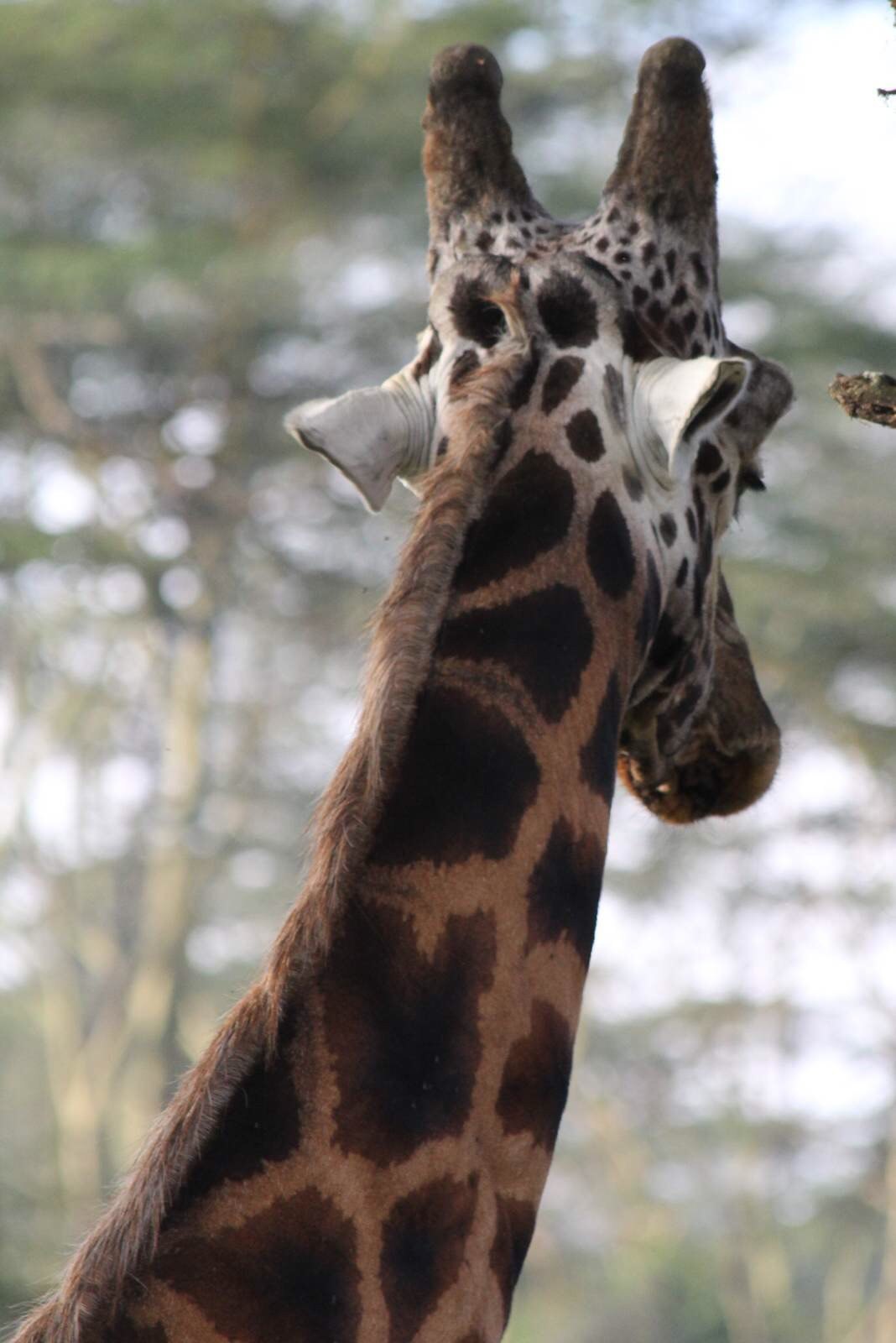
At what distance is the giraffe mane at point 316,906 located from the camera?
5.98ft

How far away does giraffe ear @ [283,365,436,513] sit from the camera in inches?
95.1

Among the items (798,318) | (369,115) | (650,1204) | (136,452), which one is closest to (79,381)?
(136,452)

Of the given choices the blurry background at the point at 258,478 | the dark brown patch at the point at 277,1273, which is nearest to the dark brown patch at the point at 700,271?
the dark brown patch at the point at 277,1273

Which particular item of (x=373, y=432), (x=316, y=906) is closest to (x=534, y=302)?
(x=373, y=432)

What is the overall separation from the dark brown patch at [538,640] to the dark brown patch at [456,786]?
0.20ft

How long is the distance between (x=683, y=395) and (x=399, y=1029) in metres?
0.85

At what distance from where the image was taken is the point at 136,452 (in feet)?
57.9

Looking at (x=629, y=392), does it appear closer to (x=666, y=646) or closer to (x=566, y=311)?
(x=566, y=311)

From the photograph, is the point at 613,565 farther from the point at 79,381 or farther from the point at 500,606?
the point at 79,381

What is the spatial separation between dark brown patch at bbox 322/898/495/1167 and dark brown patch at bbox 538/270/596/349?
32.5 inches

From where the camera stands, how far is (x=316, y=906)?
193 centimetres

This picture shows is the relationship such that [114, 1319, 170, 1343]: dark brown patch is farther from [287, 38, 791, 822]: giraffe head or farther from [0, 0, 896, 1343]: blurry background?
[0, 0, 896, 1343]: blurry background

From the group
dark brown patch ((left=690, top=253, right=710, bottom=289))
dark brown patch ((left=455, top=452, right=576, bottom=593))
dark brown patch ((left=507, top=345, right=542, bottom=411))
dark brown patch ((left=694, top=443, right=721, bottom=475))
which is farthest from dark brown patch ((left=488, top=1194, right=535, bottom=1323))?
dark brown patch ((left=690, top=253, right=710, bottom=289))

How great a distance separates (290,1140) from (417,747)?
42 cm
